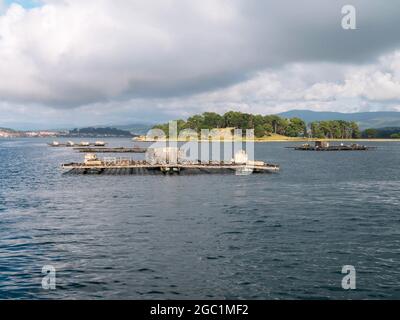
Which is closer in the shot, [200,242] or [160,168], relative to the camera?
[200,242]

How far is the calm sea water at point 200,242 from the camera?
3562cm

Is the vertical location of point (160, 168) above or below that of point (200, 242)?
above

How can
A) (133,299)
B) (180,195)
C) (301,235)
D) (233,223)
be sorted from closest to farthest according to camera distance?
(133,299) < (301,235) < (233,223) < (180,195)

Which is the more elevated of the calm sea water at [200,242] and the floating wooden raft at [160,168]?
the floating wooden raft at [160,168]

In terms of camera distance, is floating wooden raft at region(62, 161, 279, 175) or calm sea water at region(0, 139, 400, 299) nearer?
calm sea water at region(0, 139, 400, 299)

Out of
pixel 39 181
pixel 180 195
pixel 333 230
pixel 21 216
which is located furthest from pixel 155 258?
pixel 39 181

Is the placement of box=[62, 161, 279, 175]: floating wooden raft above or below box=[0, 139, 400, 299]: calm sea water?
above

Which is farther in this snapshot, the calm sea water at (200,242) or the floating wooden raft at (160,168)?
the floating wooden raft at (160,168)

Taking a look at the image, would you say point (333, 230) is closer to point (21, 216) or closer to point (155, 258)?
point (155, 258)

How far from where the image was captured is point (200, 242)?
1913 inches

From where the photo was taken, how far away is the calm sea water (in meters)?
35.6

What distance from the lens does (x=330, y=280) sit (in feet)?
121

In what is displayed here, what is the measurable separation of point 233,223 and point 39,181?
6809cm

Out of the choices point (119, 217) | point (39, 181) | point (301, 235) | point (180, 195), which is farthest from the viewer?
point (39, 181)
